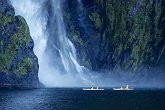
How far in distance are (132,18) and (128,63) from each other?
18075mm

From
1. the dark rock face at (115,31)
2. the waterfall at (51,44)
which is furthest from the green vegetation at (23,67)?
the dark rock face at (115,31)

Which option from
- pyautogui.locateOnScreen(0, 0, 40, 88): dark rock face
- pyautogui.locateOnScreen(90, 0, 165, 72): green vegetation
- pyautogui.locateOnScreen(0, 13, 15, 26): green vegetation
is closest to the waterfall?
pyautogui.locateOnScreen(90, 0, 165, 72): green vegetation

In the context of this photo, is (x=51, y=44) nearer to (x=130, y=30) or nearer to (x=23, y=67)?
(x=23, y=67)

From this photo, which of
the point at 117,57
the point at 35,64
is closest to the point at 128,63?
the point at 117,57

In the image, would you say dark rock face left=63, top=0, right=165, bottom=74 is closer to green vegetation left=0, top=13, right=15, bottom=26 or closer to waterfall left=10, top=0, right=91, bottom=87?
waterfall left=10, top=0, right=91, bottom=87

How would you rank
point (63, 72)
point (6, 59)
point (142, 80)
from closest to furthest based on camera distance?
point (6, 59) < point (63, 72) < point (142, 80)

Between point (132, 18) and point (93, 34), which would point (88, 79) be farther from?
point (132, 18)

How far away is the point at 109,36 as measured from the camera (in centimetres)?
16875

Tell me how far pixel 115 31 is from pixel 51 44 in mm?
27266

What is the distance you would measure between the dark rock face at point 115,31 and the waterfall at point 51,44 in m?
3.91

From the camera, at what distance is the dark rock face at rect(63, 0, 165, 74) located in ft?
547

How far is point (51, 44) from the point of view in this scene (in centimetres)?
15950

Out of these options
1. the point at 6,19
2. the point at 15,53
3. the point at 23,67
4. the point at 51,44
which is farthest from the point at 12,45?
A: the point at 51,44

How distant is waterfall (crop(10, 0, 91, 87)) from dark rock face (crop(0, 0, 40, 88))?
19.4m
